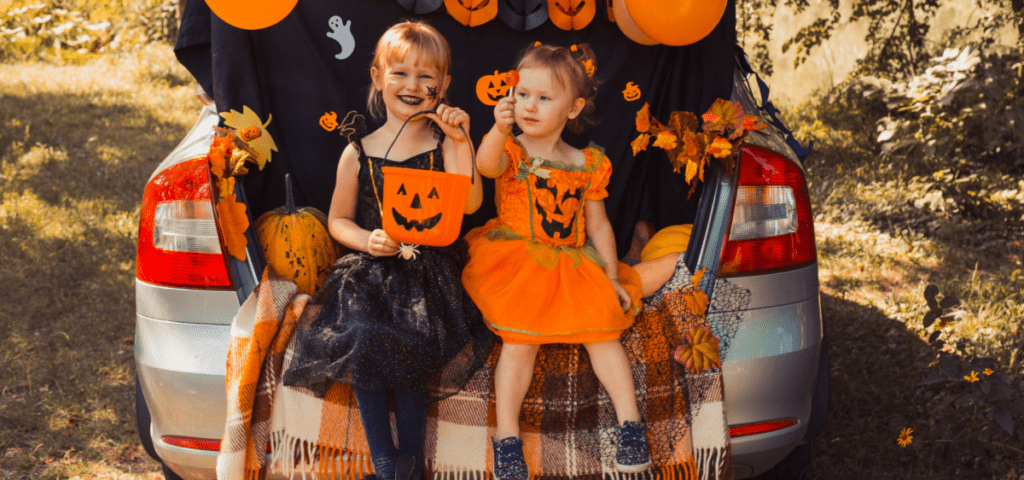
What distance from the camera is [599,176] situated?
2361mm

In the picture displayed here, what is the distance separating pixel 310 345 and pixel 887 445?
2.17 m

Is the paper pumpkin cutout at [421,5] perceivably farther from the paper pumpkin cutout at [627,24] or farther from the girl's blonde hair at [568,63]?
the paper pumpkin cutout at [627,24]

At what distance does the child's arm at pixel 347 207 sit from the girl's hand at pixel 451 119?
35 cm

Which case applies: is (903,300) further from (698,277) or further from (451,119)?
(451,119)

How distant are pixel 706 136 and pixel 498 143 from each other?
584 millimetres

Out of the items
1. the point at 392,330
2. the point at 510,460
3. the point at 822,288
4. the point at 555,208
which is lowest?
the point at 822,288

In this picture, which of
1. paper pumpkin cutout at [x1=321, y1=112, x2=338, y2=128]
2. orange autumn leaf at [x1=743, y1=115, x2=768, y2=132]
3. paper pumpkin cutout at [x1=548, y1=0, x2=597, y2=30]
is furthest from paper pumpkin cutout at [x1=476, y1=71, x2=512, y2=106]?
orange autumn leaf at [x1=743, y1=115, x2=768, y2=132]

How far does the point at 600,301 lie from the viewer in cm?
200

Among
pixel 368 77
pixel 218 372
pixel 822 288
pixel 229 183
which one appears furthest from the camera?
pixel 822 288

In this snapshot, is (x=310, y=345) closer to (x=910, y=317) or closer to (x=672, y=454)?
(x=672, y=454)

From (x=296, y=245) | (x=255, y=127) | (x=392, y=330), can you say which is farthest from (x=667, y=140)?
(x=255, y=127)

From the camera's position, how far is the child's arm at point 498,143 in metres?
2.06

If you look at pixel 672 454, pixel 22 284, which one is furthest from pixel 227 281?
pixel 22 284

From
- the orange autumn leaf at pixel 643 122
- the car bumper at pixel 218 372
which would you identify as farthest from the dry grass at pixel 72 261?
the orange autumn leaf at pixel 643 122
